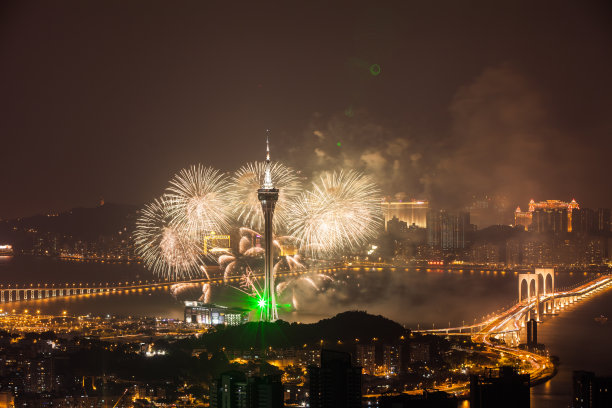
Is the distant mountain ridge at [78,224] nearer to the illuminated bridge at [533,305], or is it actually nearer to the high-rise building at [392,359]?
the illuminated bridge at [533,305]

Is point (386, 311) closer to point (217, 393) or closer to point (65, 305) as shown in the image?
point (65, 305)

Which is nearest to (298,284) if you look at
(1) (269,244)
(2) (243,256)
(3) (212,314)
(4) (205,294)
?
(2) (243,256)

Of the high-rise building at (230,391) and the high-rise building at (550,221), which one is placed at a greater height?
the high-rise building at (550,221)

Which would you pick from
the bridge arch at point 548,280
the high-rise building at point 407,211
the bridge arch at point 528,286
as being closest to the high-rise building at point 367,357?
the high-rise building at point 407,211

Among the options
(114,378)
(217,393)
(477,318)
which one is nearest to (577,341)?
(477,318)

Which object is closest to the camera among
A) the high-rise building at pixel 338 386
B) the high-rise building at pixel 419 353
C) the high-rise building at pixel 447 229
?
the high-rise building at pixel 338 386

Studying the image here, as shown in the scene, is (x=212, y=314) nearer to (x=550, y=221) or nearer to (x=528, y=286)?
(x=528, y=286)

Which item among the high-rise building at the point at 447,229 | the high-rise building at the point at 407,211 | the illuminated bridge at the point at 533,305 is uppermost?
the high-rise building at the point at 407,211
